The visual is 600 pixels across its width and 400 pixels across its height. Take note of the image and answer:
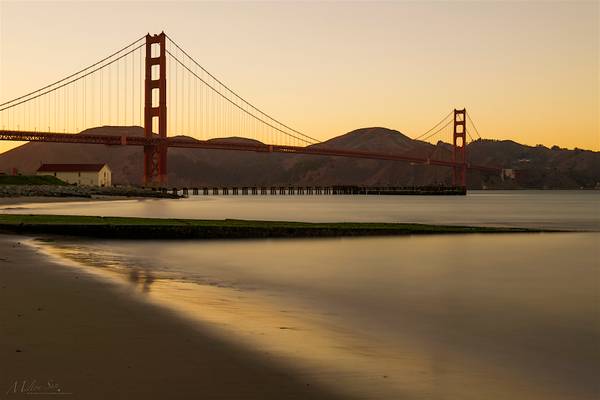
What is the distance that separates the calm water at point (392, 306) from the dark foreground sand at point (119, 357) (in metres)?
0.51

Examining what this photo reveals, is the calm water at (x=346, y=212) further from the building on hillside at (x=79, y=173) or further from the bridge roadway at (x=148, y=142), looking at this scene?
the building on hillside at (x=79, y=173)

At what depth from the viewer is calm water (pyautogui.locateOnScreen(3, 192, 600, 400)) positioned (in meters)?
7.73

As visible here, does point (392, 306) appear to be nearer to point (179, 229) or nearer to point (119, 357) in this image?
point (119, 357)

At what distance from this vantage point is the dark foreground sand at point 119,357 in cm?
639

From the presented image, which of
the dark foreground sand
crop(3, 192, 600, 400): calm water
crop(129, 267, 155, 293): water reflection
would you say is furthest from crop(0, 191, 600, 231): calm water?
the dark foreground sand

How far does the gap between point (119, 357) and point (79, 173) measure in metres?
127

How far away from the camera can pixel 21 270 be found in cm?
1537

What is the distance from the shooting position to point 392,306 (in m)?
13.7

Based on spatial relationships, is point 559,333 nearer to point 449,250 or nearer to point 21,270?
point 21,270

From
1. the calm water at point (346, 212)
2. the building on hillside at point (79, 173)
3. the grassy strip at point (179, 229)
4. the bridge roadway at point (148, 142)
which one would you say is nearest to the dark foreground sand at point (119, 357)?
the grassy strip at point (179, 229)

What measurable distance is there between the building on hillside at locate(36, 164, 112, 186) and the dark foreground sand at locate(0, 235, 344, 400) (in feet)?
396

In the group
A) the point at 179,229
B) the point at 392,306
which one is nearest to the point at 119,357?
the point at 392,306

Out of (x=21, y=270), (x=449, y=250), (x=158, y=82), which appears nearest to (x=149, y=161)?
(x=158, y=82)

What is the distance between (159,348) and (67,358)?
1152 millimetres
